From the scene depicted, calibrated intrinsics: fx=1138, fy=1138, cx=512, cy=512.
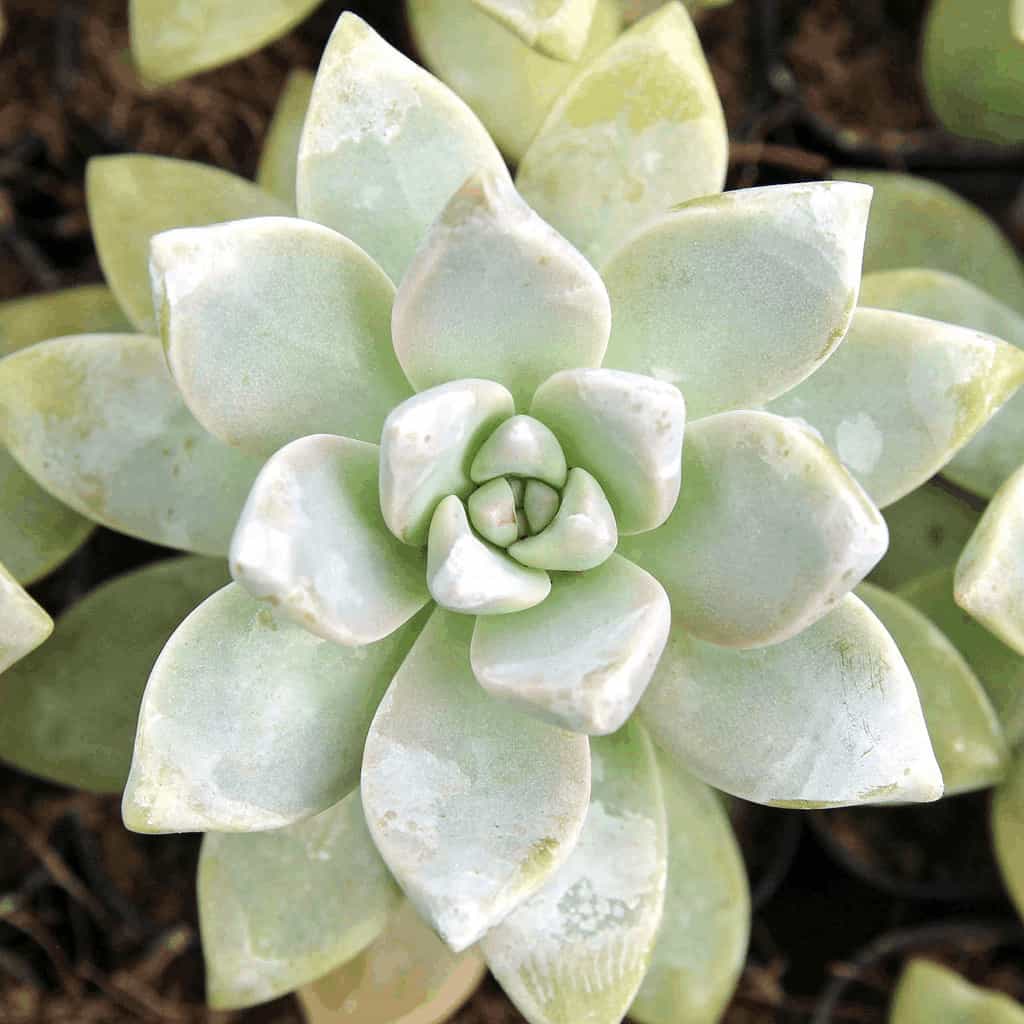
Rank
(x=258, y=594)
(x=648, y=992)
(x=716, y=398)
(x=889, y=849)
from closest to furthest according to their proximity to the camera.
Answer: (x=258, y=594)
(x=716, y=398)
(x=648, y=992)
(x=889, y=849)

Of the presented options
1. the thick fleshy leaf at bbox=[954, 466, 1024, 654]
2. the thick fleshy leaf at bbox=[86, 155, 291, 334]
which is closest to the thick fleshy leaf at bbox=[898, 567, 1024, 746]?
the thick fleshy leaf at bbox=[954, 466, 1024, 654]

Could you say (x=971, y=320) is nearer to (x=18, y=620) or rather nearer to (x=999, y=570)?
(x=999, y=570)

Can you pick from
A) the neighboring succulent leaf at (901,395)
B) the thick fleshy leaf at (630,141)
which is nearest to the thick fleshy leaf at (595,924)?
the neighboring succulent leaf at (901,395)

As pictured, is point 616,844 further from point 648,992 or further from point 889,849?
point 889,849

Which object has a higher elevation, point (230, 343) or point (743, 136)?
point (230, 343)

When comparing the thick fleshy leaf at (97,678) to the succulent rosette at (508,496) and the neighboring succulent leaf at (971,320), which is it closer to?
the succulent rosette at (508,496)

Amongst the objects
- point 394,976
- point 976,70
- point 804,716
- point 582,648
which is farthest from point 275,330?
point 976,70

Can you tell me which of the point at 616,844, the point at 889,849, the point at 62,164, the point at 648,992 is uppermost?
the point at 62,164

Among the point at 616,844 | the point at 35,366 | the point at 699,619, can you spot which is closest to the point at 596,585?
the point at 699,619
